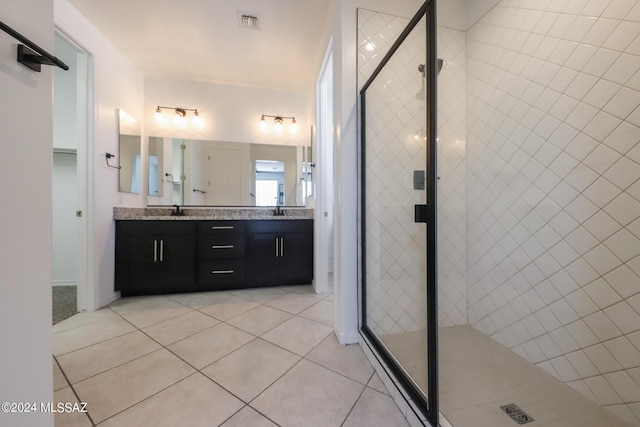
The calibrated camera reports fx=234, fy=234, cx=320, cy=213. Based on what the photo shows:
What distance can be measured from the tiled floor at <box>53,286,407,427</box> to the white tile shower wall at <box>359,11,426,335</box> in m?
0.38

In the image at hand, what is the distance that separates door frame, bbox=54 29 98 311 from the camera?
6.72ft

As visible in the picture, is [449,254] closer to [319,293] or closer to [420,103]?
[420,103]

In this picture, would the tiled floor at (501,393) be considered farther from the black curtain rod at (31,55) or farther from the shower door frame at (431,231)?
the black curtain rod at (31,55)

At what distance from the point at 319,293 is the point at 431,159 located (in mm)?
1981

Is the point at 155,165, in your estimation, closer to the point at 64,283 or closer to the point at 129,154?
the point at 129,154

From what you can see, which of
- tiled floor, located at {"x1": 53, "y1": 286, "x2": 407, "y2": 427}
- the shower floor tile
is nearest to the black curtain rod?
tiled floor, located at {"x1": 53, "y1": 286, "x2": 407, "y2": 427}

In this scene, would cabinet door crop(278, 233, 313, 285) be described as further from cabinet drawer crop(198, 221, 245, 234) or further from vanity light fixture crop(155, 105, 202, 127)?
vanity light fixture crop(155, 105, 202, 127)

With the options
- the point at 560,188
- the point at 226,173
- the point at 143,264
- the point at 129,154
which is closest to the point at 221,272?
the point at 143,264

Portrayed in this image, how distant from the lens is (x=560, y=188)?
1.35 meters

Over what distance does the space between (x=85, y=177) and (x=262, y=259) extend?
5.71 ft

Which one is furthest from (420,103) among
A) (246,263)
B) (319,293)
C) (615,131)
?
(246,263)

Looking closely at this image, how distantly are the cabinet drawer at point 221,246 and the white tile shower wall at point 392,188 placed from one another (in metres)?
1.60

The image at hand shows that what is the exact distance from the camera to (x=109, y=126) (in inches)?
89.9

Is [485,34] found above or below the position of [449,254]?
above
